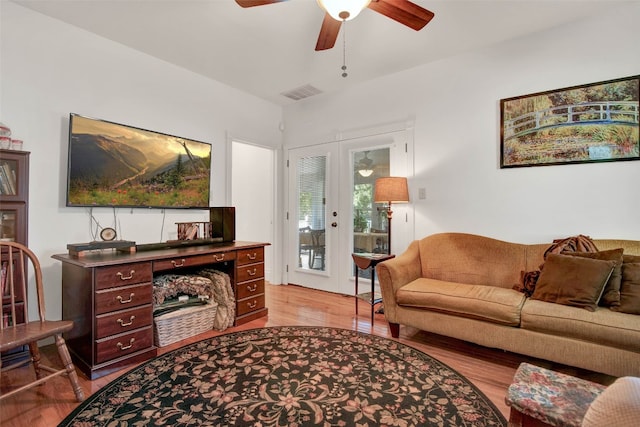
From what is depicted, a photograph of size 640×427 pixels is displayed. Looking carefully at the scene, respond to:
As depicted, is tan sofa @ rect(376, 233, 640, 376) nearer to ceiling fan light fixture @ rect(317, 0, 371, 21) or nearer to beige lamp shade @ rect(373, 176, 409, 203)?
beige lamp shade @ rect(373, 176, 409, 203)

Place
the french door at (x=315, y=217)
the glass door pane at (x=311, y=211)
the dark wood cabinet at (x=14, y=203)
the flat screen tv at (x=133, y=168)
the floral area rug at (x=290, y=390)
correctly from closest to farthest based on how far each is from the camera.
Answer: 1. the floral area rug at (x=290, y=390)
2. the dark wood cabinet at (x=14, y=203)
3. the flat screen tv at (x=133, y=168)
4. the french door at (x=315, y=217)
5. the glass door pane at (x=311, y=211)

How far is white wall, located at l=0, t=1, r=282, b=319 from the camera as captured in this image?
2.42 meters

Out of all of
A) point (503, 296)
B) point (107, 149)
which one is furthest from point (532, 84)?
point (107, 149)

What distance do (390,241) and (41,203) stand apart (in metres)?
3.23

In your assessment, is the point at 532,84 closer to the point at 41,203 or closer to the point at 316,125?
the point at 316,125

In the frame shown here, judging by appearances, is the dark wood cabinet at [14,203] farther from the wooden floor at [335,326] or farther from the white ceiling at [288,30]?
the white ceiling at [288,30]

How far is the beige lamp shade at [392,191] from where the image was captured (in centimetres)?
321

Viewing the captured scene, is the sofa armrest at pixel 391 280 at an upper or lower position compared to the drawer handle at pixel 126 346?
upper

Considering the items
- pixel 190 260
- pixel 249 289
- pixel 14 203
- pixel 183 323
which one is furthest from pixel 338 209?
pixel 14 203

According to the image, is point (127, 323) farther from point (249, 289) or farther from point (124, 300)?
Answer: point (249, 289)

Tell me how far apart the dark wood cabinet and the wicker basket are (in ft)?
2.88

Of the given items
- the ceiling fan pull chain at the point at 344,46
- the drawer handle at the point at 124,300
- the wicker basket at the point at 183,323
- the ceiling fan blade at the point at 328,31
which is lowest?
the wicker basket at the point at 183,323

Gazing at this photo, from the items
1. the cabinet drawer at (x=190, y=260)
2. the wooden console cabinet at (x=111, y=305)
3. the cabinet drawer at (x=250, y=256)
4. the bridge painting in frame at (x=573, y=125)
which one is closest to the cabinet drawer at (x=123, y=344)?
the wooden console cabinet at (x=111, y=305)

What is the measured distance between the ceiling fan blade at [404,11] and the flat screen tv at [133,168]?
7.95 ft
